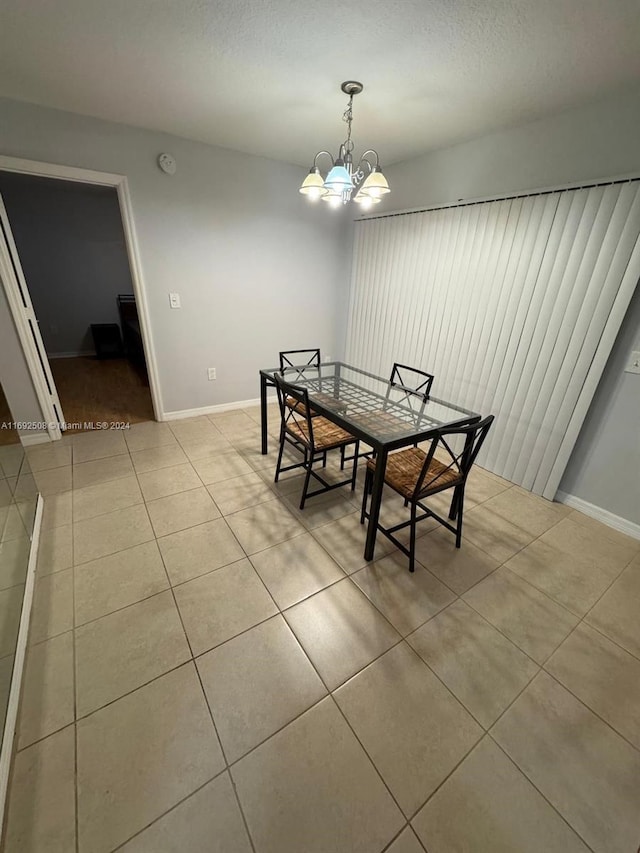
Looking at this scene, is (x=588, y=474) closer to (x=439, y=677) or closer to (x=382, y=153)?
(x=439, y=677)

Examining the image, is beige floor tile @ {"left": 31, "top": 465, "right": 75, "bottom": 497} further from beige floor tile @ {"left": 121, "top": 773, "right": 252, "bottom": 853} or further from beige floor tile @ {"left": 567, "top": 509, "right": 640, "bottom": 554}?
beige floor tile @ {"left": 567, "top": 509, "right": 640, "bottom": 554}

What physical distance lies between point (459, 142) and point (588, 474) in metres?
2.62

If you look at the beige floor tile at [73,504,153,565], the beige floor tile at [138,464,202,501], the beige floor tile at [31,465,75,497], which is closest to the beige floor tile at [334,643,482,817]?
the beige floor tile at [73,504,153,565]

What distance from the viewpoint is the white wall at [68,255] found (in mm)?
4734

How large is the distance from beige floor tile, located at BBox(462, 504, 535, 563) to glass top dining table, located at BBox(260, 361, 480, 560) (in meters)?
0.69

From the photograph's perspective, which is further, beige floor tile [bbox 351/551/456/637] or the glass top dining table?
the glass top dining table

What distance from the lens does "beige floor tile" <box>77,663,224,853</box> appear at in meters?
0.97

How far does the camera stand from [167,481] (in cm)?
247

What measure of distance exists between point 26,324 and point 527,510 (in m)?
3.97

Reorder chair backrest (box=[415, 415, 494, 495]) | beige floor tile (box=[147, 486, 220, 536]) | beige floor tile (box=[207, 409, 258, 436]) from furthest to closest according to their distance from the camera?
beige floor tile (box=[207, 409, 258, 436]) < beige floor tile (box=[147, 486, 220, 536]) < chair backrest (box=[415, 415, 494, 495])

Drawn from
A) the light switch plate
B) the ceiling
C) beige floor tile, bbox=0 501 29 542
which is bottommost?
beige floor tile, bbox=0 501 29 542

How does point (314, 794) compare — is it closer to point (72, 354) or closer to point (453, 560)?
point (453, 560)

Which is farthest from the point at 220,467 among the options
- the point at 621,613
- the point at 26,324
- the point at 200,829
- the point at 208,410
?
the point at 621,613

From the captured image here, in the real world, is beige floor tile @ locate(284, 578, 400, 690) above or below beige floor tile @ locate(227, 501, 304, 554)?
below
